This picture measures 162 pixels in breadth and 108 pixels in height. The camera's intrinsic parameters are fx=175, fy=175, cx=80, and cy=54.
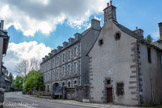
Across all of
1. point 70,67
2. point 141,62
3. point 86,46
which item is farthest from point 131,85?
point 70,67

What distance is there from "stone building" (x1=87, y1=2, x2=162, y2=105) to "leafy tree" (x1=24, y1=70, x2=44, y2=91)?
27.2m

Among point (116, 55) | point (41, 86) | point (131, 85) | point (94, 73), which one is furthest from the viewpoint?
point (41, 86)

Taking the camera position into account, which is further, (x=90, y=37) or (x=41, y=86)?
(x=41, y=86)

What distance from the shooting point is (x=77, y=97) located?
22.4 m

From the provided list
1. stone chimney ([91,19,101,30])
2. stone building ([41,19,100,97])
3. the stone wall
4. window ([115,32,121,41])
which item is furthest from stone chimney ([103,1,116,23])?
stone chimney ([91,19,101,30])

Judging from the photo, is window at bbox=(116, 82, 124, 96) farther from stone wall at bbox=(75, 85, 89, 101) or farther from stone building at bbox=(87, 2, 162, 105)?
stone wall at bbox=(75, 85, 89, 101)

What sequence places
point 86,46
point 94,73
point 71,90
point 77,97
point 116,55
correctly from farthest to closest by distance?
point 86,46
point 71,90
point 77,97
point 94,73
point 116,55

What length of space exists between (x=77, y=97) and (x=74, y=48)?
1085 cm

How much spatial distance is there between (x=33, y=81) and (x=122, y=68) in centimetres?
3285

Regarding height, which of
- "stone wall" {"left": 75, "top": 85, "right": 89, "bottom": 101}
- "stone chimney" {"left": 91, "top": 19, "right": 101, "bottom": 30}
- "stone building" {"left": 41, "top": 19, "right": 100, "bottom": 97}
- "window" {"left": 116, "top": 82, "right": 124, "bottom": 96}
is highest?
"stone chimney" {"left": 91, "top": 19, "right": 101, "bottom": 30}

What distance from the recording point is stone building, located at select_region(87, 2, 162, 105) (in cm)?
1641

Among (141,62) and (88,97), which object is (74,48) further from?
(141,62)

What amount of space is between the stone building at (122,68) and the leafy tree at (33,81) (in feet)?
89.2

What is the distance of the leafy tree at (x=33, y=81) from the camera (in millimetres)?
44875
